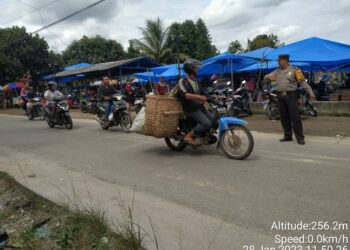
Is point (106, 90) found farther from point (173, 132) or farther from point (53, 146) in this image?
point (173, 132)

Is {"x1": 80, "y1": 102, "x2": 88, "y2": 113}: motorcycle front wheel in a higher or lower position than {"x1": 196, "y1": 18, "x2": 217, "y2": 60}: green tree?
lower

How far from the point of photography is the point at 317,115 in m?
11.8

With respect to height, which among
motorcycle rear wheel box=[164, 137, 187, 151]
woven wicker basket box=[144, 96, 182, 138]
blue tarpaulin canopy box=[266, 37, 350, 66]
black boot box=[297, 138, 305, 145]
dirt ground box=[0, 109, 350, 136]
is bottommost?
dirt ground box=[0, 109, 350, 136]

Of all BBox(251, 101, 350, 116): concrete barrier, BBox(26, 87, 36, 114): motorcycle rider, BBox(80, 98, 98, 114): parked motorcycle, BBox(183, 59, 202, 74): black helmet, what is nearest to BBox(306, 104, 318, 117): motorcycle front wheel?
BBox(251, 101, 350, 116): concrete barrier

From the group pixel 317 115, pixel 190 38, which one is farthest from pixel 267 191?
pixel 190 38

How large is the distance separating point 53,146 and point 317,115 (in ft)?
27.3

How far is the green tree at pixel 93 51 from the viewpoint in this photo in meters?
45.8

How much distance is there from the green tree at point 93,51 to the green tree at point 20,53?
31.4 feet

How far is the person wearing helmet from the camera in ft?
20.6

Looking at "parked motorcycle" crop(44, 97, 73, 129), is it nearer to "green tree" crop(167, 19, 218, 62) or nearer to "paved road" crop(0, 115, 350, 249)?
"paved road" crop(0, 115, 350, 249)

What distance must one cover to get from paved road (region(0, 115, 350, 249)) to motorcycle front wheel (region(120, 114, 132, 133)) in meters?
1.66

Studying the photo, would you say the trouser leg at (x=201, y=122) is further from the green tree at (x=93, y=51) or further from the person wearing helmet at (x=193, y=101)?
the green tree at (x=93, y=51)

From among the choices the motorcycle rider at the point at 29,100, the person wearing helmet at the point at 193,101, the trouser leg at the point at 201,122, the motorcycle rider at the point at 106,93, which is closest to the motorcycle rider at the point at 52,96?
the motorcycle rider at the point at 106,93

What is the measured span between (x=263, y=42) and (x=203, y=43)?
9.51 m
